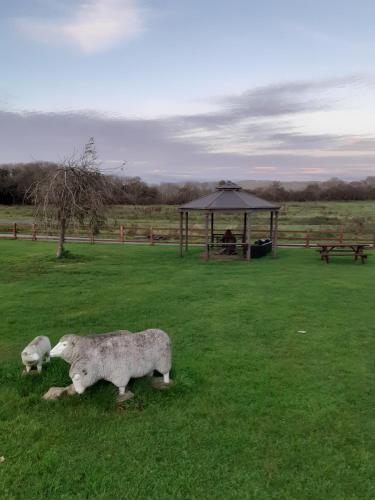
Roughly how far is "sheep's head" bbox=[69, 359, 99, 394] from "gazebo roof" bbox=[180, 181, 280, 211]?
12.9 meters

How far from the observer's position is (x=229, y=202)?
1784 cm

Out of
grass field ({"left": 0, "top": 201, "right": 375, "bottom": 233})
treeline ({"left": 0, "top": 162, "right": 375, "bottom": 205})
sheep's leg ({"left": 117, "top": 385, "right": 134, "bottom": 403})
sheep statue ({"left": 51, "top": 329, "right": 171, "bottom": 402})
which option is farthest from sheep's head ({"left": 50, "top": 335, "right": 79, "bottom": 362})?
treeline ({"left": 0, "top": 162, "right": 375, "bottom": 205})

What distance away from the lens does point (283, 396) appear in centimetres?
522

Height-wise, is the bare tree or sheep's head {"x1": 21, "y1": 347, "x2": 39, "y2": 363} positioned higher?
the bare tree

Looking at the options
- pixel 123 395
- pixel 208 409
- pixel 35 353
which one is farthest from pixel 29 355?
pixel 208 409

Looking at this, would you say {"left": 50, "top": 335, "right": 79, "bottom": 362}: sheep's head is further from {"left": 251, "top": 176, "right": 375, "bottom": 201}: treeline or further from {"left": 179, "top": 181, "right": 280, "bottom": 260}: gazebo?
{"left": 251, "top": 176, "right": 375, "bottom": 201}: treeline

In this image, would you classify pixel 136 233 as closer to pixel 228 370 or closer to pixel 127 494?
pixel 228 370

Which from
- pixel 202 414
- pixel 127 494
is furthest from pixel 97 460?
pixel 202 414

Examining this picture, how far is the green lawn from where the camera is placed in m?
3.74

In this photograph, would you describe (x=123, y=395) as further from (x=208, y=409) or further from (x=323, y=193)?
(x=323, y=193)

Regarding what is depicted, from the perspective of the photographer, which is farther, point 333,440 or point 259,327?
point 259,327

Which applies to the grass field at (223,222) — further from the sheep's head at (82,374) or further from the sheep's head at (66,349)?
the sheep's head at (82,374)

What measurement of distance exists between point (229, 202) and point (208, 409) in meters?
13.6

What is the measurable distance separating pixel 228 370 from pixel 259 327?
85.8 inches
